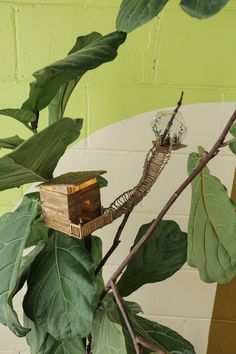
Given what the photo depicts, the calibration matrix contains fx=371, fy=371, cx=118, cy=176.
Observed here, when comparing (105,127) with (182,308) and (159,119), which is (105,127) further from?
(182,308)

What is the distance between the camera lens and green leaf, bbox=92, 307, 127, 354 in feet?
1.96

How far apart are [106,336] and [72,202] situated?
25 centimetres

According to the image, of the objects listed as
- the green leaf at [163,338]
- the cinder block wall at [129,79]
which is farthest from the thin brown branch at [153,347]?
the cinder block wall at [129,79]

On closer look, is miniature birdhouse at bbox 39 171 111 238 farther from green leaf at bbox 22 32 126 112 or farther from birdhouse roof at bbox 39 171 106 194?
green leaf at bbox 22 32 126 112

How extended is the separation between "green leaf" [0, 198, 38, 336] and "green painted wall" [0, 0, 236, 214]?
0.46 meters

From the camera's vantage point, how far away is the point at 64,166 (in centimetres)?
108

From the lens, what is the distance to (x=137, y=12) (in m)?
0.44

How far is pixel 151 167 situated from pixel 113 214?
0.11 meters

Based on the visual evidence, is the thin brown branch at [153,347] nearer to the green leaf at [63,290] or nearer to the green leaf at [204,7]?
the green leaf at [63,290]

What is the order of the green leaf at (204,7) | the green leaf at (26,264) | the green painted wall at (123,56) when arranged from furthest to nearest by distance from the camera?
the green painted wall at (123,56) < the green leaf at (26,264) < the green leaf at (204,7)

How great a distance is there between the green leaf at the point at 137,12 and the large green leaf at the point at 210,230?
0.95ft

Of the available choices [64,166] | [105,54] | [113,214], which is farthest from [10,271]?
[64,166]

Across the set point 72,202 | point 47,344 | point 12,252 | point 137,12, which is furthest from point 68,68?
point 47,344

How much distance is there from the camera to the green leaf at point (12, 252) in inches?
22.5
